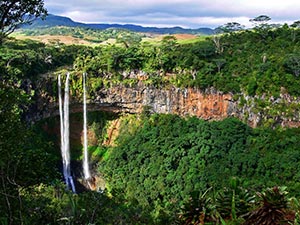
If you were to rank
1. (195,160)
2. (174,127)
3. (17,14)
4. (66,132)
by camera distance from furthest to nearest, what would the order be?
(66,132)
(174,127)
(195,160)
(17,14)

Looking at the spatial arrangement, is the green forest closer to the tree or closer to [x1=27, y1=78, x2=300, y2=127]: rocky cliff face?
[x1=27, y1=78, x2=300, y2=127]: rocky cliff face

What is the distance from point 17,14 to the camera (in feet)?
20.6

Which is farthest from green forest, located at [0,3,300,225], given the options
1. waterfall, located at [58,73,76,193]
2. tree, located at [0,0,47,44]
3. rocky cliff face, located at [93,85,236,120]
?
tree, located at [0,0,47,44]

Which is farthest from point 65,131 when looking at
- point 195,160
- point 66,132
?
point 195,160

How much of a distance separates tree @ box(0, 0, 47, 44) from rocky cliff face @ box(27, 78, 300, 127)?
20.2m

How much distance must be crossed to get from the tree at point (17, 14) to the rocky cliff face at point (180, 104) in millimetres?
20165

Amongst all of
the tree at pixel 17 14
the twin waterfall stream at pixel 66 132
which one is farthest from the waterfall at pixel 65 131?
the tree at pixel 17 14

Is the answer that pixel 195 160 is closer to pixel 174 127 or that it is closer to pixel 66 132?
pixel 174 127

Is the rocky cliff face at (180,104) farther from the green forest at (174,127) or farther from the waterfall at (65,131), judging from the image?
the waterfall at (65,131)

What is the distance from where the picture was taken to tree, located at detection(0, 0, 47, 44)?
609 centimetres

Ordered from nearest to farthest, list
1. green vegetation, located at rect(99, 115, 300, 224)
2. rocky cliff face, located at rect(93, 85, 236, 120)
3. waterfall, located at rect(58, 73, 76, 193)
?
green vegetation, located at rect(99, 115, 300, 224), rocky cliff face, located at rect(93, 85, 236, 120), waterfall, located at rect(58, 73, 76, 193)

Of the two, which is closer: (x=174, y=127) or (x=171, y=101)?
(x=174, y=127)

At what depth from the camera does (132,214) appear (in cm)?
1234

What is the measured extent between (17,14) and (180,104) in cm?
2380
